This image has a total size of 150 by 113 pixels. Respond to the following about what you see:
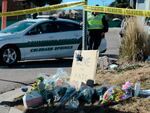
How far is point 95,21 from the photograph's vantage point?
1509 centimetres

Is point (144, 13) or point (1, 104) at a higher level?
point (144, 13)

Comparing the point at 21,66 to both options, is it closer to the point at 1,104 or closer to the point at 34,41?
the point at 34,41

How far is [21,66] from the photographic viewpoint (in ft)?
49.5

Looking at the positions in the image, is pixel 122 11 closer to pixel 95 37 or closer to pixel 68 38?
pixel 95 37

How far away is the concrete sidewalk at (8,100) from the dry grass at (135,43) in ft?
11.6

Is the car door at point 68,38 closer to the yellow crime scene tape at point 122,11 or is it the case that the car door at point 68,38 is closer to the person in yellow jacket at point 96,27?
the person in yellow jacket at point 96,27

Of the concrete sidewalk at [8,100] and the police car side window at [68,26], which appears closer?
the concrete sidewalk at [8,100]

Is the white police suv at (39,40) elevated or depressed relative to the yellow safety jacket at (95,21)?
depressed

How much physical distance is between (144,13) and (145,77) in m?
1.26

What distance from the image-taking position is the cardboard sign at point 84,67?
903 centimetres

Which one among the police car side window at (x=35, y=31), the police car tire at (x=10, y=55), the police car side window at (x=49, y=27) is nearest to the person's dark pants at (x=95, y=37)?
the police car side window at (x=49, y=27)

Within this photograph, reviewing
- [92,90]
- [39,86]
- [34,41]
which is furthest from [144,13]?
[34,41]

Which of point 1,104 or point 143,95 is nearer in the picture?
point 143,95

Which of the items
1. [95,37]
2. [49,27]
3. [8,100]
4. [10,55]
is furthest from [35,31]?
[8,100]
